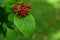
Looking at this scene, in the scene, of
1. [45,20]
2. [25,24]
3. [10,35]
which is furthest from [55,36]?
[25,24]

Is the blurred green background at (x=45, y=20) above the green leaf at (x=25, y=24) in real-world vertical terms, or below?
above

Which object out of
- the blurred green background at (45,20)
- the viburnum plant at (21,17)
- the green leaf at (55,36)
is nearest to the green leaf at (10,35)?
the viburnum plant at (21,17)

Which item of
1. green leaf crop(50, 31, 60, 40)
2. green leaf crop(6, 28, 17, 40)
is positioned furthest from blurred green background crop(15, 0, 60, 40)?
green leaf crop(6, 28, 17, 40)

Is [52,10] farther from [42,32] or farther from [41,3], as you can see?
[42,32]

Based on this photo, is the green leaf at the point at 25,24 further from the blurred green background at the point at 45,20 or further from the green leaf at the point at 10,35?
the blurred green background at the point at 45,20

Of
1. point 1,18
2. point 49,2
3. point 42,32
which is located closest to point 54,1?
Result: point 49,2

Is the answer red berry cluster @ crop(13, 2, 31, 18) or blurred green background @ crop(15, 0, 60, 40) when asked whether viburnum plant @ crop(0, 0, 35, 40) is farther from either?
blurred green background @ crop(15, 0, 60, 40)
